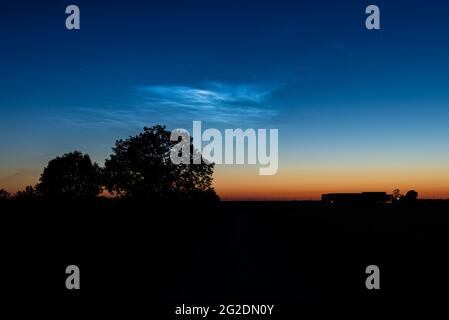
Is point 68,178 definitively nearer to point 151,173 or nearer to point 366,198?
point 151,173

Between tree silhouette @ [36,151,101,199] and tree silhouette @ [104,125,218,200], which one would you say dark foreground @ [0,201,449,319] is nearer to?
tree silhouette @ [104,125,218,200]

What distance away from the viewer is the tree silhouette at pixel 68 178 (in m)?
81.8

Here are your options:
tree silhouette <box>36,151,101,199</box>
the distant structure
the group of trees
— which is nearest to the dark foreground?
the group of trees

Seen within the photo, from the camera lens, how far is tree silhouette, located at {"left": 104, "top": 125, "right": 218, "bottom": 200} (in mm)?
58562

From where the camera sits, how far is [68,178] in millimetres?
82250

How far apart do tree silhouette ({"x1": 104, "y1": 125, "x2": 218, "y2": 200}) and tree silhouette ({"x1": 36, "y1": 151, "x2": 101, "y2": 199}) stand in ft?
73.7

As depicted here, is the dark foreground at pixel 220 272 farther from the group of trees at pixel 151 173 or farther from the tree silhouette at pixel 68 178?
the tree silhouette at pixel 68 178

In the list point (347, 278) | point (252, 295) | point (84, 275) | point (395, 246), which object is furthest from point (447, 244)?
point (84, 275)

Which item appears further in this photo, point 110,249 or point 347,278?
point 110,249

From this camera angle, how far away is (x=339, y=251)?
59.7 feet
